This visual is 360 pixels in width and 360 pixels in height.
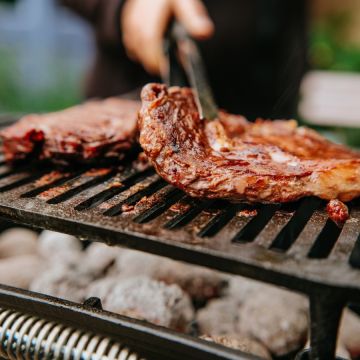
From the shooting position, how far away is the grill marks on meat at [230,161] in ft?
5.39

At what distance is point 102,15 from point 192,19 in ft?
5.62

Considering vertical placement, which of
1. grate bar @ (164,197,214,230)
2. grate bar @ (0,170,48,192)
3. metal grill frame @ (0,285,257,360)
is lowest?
metal grill frame @ (0,285,257,360)

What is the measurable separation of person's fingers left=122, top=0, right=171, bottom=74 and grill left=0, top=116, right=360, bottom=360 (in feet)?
5.44

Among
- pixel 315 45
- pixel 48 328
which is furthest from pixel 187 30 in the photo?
pixel 315 45

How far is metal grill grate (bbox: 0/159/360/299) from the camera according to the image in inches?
51.2

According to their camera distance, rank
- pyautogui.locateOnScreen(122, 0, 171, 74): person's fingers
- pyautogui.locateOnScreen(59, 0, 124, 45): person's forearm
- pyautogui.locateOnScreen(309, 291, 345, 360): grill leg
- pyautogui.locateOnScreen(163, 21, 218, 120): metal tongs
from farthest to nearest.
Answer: pyautogui.locateOnScreen(59, 0, 124, 45): person's forearm, pyautogui.locateOnScreen(122, 0, 171, 74): person's fingers, pyautogui.locateOnScreen(163, 21, 218, 120): metal tongs, pyautogui.locateOnScreen(309, 291, 345, 360): grill leg

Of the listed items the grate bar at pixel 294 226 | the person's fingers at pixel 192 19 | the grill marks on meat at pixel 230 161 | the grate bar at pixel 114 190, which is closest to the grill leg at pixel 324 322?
the grate bar at pixel 294 226

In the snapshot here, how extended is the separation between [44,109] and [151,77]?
5304 mm

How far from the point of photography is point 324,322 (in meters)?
1.29

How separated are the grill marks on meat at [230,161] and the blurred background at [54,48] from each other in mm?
6893

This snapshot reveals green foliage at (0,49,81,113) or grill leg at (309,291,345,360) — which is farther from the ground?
grill leg at (309,291,345,360)

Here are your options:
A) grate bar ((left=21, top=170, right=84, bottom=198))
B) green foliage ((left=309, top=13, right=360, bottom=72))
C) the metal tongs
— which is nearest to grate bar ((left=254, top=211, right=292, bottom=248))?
grate bar ((left=21, top=170, right=84, bottom=198))

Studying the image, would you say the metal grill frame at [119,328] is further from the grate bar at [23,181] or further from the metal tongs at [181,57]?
the metal tongs at [181,57]

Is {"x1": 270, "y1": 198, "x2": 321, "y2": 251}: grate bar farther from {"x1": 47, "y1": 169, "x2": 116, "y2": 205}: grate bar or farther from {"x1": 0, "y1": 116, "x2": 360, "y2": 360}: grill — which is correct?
{"x1": 47, "y1": 169, "x2": 116, "y2": 205}: grate bar
